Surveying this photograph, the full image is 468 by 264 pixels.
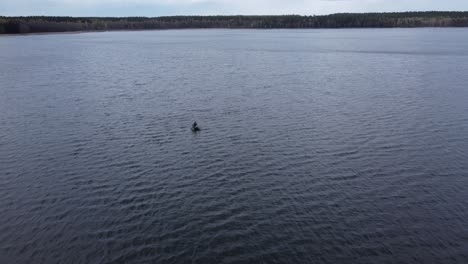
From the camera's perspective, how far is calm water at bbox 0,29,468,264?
2580 cm

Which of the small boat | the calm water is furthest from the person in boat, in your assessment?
the calm water

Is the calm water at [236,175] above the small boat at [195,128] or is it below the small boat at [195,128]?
below

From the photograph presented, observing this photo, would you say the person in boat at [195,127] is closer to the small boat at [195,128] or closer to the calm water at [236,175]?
the small boat at [195,128]

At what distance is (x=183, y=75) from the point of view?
90938 millimetres

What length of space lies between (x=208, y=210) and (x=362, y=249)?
1103 centimetres

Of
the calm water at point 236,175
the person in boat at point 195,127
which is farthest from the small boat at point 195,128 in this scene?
the calm water at point 236,175

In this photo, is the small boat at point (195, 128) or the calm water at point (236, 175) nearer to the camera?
the calm water at point (236, 175)

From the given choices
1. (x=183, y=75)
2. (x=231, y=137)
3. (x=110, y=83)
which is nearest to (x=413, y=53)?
(x=183, y=75)

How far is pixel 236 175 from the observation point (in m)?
35.9

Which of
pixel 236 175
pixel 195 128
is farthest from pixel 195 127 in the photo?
pixel 236 175

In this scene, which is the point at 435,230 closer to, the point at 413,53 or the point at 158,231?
the point at 158,231

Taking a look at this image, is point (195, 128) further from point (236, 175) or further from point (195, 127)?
point (236, 175)

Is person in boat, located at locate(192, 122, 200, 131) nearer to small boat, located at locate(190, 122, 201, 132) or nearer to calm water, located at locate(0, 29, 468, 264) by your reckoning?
small boat, located at locate(190, 122, 201, 132)

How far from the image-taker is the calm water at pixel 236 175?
25.8m
